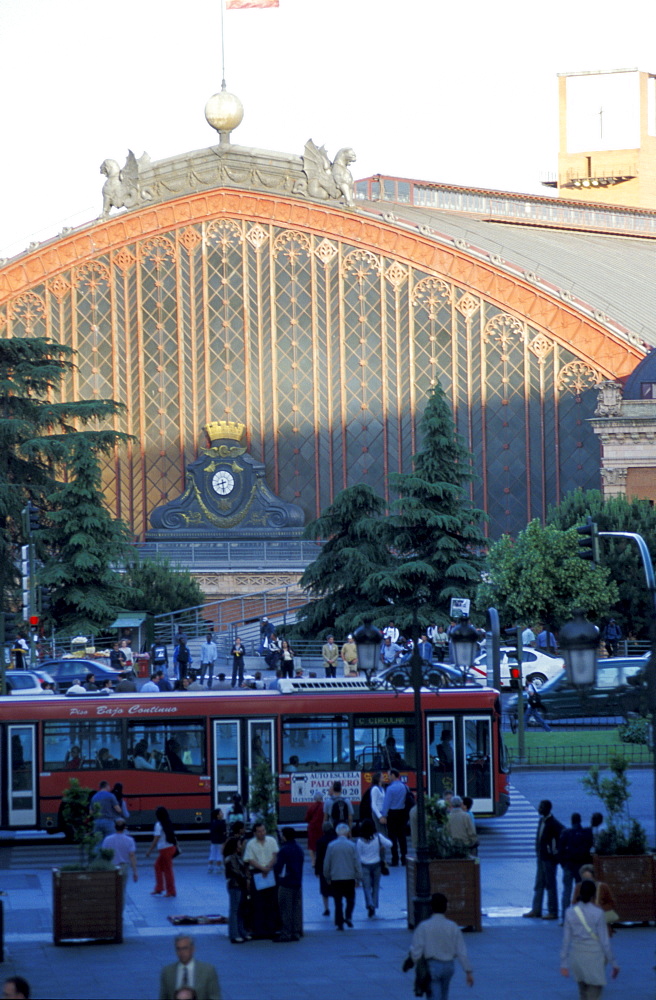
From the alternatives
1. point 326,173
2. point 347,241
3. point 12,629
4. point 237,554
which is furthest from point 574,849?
point 326,173

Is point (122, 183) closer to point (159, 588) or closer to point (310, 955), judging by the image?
point (159, 588)

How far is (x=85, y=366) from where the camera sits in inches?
2655

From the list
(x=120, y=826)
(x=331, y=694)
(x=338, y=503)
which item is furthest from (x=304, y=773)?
(x=338, y=503)

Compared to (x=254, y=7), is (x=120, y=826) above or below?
below

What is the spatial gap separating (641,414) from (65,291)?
72.1 ft

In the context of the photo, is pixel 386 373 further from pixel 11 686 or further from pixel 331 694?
pixel 331 694

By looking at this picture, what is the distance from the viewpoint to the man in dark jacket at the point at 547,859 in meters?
22.9

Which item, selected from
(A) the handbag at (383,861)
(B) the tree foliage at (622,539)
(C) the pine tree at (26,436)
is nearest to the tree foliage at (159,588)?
(C) the pine tree at (26,436)

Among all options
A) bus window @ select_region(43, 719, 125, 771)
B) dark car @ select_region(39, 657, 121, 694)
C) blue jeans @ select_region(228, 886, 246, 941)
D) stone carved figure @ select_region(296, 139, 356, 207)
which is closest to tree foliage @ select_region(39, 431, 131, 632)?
dark car @ select_region(39, 657, 121, 694)

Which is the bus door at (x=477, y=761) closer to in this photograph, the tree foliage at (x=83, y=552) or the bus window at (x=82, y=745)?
the bus window at (x=82, y=745)

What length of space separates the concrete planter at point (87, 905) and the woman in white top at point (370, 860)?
11.9 ft

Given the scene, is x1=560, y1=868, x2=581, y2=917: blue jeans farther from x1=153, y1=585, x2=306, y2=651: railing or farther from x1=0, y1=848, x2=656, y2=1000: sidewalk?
x1=153, y1=585, x2=306, y2=651: railing

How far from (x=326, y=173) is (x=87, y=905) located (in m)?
48.1

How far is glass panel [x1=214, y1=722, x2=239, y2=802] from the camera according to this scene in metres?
30.9
